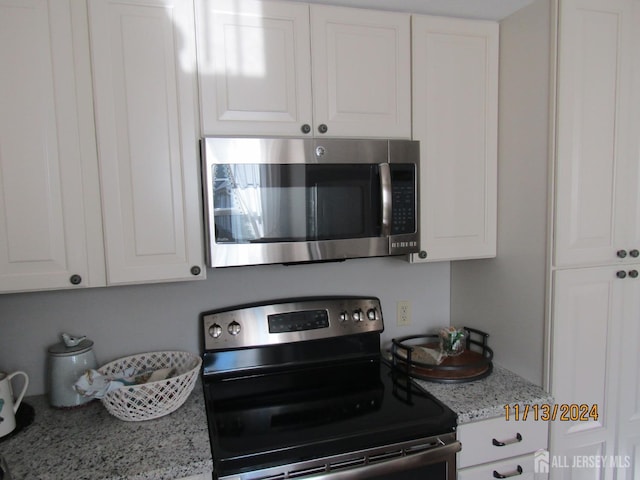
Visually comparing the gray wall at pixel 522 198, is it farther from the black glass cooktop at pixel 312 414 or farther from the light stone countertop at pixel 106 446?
the light stone countertop at pixel 106 446

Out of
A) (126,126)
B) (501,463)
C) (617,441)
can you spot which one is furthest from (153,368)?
(617,441)

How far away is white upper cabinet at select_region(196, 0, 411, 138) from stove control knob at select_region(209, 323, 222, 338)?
742 mm

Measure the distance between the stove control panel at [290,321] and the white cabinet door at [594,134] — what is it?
783 millimetres

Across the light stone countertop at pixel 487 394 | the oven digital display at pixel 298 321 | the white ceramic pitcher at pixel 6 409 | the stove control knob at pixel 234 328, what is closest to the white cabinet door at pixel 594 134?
the light stone countertop at pixel 487 394

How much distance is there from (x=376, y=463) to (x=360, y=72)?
4.21ft

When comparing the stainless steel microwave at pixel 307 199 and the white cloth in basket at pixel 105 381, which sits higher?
the stainless steel microwave at pixel 307 199

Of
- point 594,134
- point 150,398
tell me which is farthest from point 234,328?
point 594,134

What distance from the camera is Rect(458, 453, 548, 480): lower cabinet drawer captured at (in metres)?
1.43

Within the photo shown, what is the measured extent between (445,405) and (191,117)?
1262 mm

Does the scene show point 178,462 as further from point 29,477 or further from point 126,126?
point 126,126

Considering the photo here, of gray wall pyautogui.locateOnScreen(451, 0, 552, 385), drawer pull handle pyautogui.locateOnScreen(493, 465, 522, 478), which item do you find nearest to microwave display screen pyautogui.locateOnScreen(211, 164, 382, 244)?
gray wall pyautogui.locateOnScreen(451, 0, 552, 385)

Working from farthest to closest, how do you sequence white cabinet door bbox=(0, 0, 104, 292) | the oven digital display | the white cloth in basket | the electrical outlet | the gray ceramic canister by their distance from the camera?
the electrical outlet → the oven digital display → the gray ceramic canister → the white cloth in basket → white cabinet door bbox=(0, 0, 104, 292)
